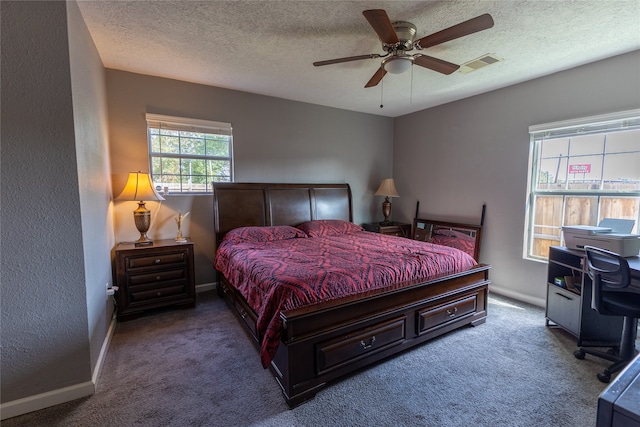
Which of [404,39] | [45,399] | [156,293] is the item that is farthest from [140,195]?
[404,39]

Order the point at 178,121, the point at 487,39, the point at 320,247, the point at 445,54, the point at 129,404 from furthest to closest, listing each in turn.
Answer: the point at 178,121 < the point at 320,247 < the point at 445,54 < the point at 487,39 < the point at 129,404

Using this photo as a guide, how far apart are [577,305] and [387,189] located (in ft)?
9.69

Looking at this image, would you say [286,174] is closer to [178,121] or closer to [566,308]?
[178,121]

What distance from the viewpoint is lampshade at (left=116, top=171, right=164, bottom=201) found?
306 centimetres

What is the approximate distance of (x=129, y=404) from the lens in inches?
71.8

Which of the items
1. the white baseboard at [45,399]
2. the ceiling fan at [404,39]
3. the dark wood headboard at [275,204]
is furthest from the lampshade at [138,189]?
the ceiling fan at [404,39]

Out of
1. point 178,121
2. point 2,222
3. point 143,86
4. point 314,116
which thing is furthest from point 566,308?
point 143,86

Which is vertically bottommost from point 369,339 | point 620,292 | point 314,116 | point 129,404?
point 129,404

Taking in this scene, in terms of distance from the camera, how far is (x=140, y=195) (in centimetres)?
309

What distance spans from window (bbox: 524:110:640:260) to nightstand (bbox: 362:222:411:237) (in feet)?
5.83

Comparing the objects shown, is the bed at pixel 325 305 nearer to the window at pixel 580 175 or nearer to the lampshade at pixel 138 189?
the lampshade at pixel 138 189

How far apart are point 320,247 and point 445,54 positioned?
237 cm

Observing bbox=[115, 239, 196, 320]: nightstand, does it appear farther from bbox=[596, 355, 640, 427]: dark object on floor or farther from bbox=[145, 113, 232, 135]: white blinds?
bbox=[596, 355, 640, 427]: dark object on floor

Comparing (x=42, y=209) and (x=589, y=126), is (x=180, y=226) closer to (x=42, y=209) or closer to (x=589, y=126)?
(x=42, y=209)
